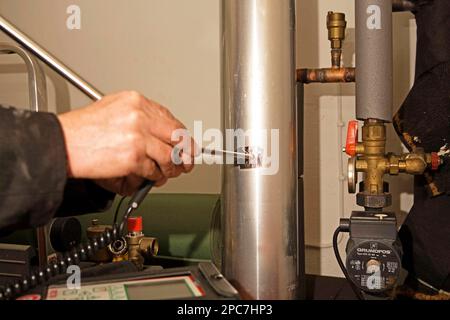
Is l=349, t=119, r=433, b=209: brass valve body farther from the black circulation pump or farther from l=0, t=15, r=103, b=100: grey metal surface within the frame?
l=0, t=15, r=103, b=100: grey metal surface

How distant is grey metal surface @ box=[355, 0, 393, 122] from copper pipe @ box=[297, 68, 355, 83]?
0.08 meters

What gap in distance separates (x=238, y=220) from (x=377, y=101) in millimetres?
291

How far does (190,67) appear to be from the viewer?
1181 mm

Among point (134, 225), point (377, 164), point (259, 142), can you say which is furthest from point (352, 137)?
point (134, 225)

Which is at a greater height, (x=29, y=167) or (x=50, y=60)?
(x=50, y=60)

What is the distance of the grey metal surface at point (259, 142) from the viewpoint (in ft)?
2.38

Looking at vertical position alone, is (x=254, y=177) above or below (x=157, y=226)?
above

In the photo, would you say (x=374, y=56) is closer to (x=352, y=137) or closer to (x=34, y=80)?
(x=352, y=137)

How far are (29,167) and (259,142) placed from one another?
13.6 inches

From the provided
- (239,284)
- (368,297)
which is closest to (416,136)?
(368,297)

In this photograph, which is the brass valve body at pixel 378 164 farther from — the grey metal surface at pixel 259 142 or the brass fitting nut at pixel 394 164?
the grey metal surface at pixel 259 142

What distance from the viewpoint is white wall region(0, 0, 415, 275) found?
1075 mm

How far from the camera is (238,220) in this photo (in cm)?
74
